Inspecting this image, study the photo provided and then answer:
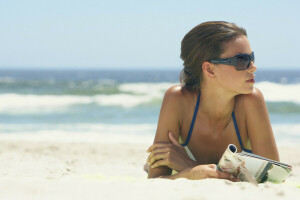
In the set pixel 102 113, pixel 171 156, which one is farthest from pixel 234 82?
pixel 102 113

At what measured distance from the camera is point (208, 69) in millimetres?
2947

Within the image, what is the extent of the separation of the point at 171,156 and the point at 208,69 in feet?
2.25

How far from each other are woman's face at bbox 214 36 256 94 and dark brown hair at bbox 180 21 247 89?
4 centimetres

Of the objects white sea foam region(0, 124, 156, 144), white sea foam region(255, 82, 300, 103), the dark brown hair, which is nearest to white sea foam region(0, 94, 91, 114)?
white sea foam region(0, 124, 156, 144)

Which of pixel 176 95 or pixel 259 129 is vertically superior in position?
pixel 176 95

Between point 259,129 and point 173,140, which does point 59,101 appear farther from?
point 259,129

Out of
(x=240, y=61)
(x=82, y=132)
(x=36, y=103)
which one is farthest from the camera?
(x=36, y=103)

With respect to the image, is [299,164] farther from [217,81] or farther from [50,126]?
[50,126]

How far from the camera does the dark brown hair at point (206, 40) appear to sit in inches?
111

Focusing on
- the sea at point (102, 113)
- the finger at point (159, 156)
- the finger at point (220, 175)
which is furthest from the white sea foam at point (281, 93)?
the finger at point (220, 175)

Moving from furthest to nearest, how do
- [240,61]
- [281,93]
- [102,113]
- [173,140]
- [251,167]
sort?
[281,93]
[102,113]
[173,140]
[240,61]
[251,167]

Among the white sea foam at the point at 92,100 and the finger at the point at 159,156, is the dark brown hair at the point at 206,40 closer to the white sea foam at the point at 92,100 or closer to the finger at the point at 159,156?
the finger at the point at 159,156

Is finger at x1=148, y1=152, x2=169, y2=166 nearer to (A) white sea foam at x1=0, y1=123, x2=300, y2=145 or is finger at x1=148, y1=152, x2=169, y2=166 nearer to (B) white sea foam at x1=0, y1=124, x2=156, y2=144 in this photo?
(B) white sea foam at x1=0, y1=124, x2=156, y2=144

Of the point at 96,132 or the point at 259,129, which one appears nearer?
the point at 259,129
